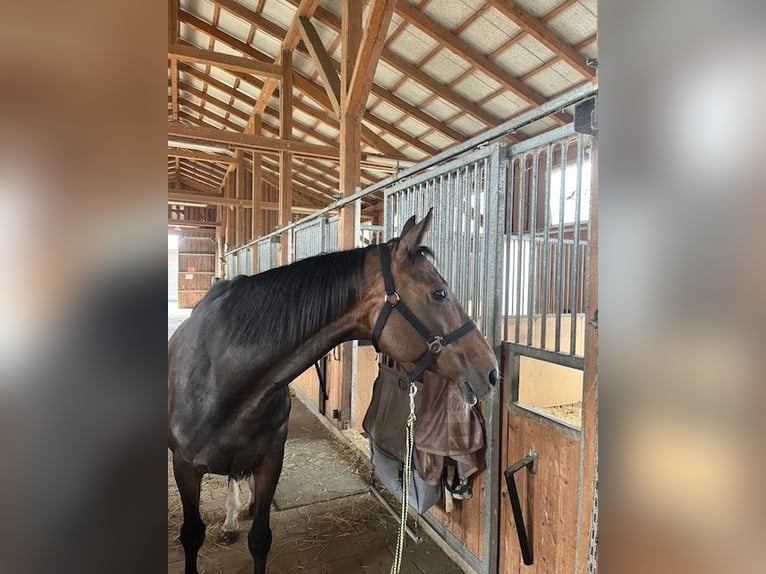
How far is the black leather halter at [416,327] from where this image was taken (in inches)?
52.6

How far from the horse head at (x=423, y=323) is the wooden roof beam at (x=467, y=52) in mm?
4161

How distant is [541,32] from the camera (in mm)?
4453

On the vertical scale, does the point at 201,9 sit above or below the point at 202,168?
above

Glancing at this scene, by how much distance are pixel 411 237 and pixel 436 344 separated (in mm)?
350

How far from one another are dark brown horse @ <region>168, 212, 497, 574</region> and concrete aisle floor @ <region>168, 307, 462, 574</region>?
2.02 ft

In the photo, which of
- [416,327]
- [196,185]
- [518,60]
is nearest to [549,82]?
[518,60]

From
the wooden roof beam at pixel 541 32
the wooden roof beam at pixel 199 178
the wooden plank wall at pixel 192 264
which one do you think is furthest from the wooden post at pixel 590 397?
the wooden plank wall at pixel 192 264

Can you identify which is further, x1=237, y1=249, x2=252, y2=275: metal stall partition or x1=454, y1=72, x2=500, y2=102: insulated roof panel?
x1=237, y1=249, x2=252, y2=275: metal stall partition

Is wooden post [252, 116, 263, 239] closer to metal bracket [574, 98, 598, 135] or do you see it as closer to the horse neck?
the horse neck

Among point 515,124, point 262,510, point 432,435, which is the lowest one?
point 262,510

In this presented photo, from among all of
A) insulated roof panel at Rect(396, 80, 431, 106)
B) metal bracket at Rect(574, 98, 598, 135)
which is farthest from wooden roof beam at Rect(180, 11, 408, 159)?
metal bracket at Rect(574, 98, 598, 135)

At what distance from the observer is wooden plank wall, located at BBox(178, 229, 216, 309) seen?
54.2 feet

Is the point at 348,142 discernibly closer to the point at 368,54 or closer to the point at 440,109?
the point at 368,54
